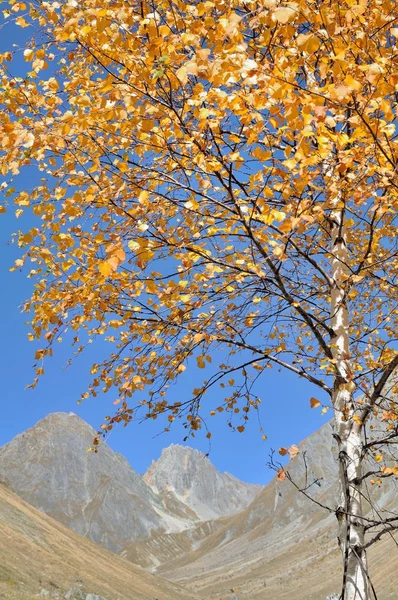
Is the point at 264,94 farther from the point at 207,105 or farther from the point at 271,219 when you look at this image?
the point at 271,219

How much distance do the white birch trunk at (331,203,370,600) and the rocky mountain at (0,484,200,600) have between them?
35948mm

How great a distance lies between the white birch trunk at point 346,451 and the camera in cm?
414

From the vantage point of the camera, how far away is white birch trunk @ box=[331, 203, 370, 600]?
163 inches

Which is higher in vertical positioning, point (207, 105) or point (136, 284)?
point (207, 105)

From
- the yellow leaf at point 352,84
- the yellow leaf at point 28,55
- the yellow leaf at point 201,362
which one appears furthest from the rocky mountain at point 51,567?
the yellow leaf at point 352,84

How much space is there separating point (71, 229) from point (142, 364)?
195 cm

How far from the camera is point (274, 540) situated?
190500 mm

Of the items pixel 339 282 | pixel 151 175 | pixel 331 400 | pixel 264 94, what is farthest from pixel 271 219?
pixel 331 400

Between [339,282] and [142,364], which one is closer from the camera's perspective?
[339,282]

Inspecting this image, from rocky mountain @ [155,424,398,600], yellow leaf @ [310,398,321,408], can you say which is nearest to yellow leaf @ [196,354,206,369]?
yellow leaf @ [310,398,321,408]

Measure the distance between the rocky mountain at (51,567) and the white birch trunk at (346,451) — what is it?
35948mm

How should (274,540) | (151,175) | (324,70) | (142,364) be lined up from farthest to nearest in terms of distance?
(274,540), (142,364), (151,175), (324,70)

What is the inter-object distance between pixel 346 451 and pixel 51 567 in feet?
194

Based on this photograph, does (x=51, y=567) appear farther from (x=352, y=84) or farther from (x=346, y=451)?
(x=352, y=84)
